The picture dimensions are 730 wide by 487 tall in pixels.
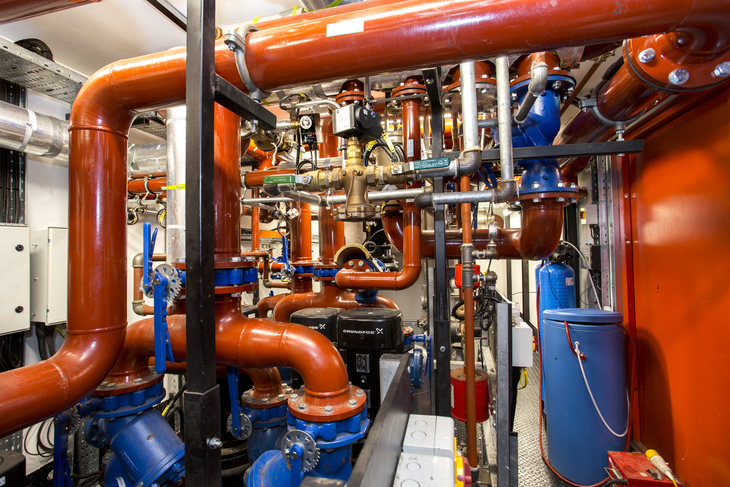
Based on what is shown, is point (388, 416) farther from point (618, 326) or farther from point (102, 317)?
point (618, 326)

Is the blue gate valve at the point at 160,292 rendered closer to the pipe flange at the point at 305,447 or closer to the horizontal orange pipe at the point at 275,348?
the horizontal orange pipe at the point at 275,348

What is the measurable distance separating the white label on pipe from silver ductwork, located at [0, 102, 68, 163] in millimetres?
1971

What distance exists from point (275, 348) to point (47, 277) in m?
2.04

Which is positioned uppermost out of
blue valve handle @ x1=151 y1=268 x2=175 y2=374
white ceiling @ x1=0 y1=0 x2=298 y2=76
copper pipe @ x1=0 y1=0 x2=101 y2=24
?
white ceiling @ x1=0 y1=0 x2=298 y2=76

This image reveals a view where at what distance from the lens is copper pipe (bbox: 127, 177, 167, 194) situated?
2600 mm

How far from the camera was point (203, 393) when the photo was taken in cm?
67

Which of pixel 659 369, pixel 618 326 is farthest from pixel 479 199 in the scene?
pixel 659 369

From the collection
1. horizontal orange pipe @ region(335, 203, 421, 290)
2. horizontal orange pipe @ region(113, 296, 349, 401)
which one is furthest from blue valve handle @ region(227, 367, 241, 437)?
horizontal orange pipe @ region(335, 203, 421, 290)

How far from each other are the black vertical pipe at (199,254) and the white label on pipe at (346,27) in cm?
27

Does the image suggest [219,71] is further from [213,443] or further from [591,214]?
[591,214]

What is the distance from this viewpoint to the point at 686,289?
5.00 feet

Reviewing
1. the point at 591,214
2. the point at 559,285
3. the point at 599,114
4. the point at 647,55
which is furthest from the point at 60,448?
the point at 591,214

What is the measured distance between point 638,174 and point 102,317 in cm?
270

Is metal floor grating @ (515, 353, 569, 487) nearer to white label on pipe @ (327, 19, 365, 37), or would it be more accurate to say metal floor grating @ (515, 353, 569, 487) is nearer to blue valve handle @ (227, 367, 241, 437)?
blue valve handle @ (227, 367, 241, 437)
